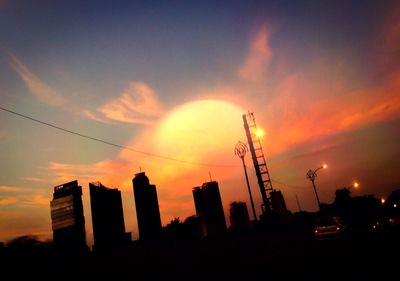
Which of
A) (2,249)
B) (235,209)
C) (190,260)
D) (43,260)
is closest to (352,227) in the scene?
(190,260)

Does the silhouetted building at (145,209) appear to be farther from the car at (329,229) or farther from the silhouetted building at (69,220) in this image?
the car at (329,229)

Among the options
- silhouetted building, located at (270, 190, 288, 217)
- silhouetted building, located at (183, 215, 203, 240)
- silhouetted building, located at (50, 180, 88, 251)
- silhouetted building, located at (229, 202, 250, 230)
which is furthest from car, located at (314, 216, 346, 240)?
silhouetted building, located at (229, 202, 250, 230)

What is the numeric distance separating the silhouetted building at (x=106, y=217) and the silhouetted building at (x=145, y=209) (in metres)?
6.21

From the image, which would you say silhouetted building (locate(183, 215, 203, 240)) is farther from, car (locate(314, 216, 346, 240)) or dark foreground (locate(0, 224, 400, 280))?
car (locate(314, 216, 346, 240))

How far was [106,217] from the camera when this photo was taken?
78.7 metres

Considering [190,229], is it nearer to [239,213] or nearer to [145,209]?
[145,209]

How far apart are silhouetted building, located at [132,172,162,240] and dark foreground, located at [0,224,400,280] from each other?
142 feet

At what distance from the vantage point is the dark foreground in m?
12.5

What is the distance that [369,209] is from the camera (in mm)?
53781

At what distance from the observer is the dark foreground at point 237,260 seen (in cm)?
1253

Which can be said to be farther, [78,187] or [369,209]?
[78,187]

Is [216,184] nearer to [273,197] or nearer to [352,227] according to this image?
[273,197]

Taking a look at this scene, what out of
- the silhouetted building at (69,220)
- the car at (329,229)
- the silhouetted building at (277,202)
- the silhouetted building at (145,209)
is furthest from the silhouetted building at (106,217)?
the car at (329,229)

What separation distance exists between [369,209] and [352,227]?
29.2 feet
